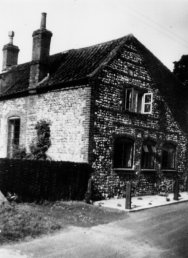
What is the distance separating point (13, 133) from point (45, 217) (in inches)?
364

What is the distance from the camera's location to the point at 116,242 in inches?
305

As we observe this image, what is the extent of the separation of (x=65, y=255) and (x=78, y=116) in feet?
25.7

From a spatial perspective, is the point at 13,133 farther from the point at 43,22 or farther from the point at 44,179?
the point at 44,179

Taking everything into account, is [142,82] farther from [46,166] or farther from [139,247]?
[139,247]

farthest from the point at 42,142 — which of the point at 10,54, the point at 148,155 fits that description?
the point at 10,54

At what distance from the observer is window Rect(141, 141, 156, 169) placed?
53.4ft

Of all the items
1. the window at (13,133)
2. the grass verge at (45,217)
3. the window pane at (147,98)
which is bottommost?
the grass verge at (45,217)

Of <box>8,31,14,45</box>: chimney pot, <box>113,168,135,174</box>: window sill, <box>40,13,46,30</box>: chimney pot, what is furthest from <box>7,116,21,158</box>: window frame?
<box>8,31,14,45</box>: chimney pot

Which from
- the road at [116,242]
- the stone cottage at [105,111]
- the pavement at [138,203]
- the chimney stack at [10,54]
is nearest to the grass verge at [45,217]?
the road at [116,242]

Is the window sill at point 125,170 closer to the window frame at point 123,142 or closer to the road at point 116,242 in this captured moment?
the window frame at point 123,142

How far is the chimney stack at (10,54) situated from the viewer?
22678mm

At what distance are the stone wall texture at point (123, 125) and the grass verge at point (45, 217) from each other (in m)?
2.23

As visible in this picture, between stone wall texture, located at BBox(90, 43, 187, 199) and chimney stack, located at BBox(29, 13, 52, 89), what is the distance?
12.5 ft

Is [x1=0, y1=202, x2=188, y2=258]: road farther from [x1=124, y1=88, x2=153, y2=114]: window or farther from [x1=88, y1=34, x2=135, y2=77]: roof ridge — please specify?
[x1=124, y1=88, x2=153, y2=114]: window
